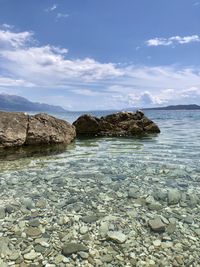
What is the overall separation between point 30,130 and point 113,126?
9901 millimetres

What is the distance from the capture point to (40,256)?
5.51 m

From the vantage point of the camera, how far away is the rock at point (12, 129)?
55.5ft

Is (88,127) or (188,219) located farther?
(88,127)

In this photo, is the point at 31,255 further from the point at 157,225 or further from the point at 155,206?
the point at 155,206

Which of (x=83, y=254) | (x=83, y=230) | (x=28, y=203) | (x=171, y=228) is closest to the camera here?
(x=83, y=254)

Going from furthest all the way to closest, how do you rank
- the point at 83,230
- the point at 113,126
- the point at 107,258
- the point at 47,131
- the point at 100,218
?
the point at 113,126, the point at 47,131, the point at 100,218, the point at 83,230, the point at 107,258

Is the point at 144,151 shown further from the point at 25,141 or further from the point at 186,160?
the point at 25,141

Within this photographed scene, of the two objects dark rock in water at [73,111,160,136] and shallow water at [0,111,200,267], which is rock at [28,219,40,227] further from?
dark rock in water at [73,111,160,136]

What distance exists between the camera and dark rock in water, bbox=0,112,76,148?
17203 millimetres

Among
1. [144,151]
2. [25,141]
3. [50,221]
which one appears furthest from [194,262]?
[25,141]

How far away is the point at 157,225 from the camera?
22.0 feet

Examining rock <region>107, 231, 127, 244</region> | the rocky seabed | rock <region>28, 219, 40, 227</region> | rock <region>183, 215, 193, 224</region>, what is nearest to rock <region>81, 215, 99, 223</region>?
the rocky seabed

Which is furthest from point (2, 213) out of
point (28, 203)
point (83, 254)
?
point (83, 254)

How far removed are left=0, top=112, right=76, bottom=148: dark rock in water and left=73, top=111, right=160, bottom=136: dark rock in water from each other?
5312 mm
